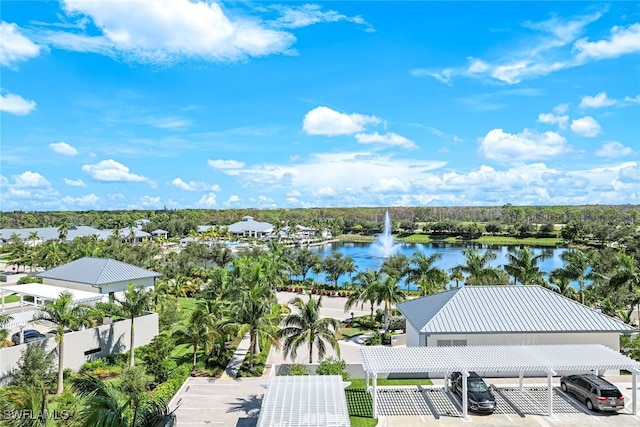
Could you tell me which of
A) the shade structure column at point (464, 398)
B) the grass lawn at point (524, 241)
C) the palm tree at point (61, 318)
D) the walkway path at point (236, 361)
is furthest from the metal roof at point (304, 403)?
the grass lawn at point (524, 241)

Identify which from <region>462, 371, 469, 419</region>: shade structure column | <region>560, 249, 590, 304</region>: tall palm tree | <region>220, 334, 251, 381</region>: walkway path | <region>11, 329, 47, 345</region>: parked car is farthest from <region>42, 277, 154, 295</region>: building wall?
<region>560, 249, 590, 304</region>: tall palm tree

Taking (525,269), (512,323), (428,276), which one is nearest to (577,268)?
(525,269)

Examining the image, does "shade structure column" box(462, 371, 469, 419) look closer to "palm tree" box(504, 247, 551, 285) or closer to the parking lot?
the parking lot

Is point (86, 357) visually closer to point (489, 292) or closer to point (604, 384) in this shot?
point (489, 292)

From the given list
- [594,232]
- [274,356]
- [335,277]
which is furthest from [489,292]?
A: [594,232]

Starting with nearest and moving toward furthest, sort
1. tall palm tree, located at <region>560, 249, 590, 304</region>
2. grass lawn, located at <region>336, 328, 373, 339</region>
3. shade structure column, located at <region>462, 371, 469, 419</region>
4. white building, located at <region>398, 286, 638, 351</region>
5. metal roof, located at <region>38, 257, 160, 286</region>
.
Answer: shade structure column, located at <region>462, 371, 469, 419</region> → white building, located at <region>398, 286, 638, 351</region> → grass lawn, located at <region>336, 328, 373, 339</region> → metal roof, located at <region>38, 257, 160, 286</region> → tall palm tree, located at <region>560, 249, 590, 304</region>
